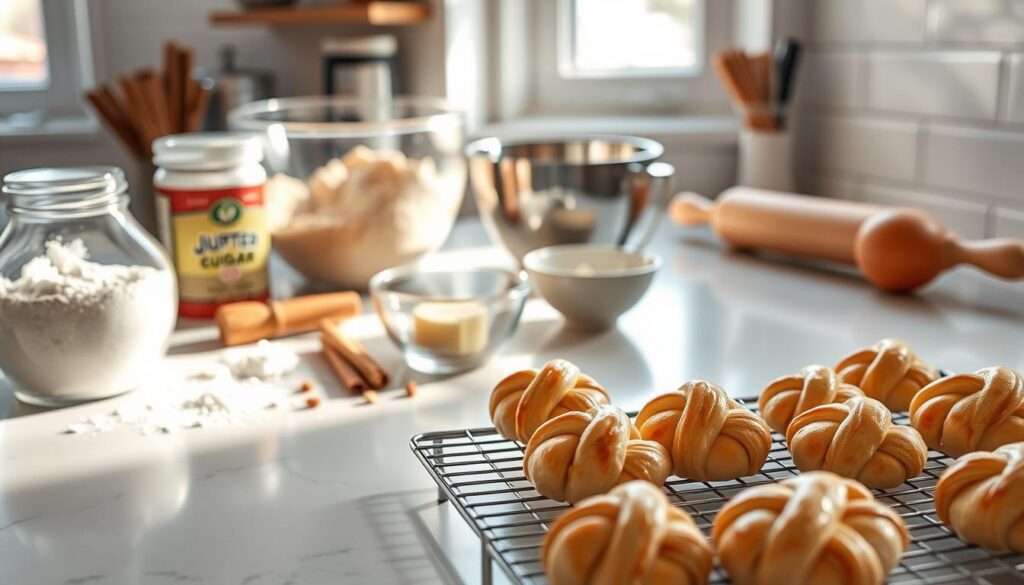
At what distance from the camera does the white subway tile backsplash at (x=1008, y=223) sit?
4.35 feet

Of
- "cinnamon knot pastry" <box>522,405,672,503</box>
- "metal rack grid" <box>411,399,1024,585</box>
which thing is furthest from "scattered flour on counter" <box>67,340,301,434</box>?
"cinnamon knot pastry" <box>522,405,672,503</box>

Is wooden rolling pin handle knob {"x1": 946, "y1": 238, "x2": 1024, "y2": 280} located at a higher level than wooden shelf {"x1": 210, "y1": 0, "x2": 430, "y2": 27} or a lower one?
lower

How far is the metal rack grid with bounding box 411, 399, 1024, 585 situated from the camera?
1.87ft

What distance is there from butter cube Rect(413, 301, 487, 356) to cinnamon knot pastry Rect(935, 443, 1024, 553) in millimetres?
506

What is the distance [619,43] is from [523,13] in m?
0.20

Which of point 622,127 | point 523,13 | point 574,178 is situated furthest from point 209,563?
point 523,13

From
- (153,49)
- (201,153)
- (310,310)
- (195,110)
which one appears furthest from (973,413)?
(153,49)

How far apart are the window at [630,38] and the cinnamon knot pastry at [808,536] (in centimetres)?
156

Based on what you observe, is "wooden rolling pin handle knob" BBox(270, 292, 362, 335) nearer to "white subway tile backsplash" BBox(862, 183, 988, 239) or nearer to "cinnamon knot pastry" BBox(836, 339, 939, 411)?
"cinnamon knot pastry" BBox(836, 339, 939, 411)

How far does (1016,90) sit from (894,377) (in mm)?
686

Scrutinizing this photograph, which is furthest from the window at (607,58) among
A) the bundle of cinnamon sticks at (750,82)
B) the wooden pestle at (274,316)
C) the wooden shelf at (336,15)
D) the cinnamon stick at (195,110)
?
the wooden pestle at (274,316)

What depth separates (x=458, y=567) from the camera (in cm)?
65

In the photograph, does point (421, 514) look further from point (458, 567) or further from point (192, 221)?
point (192, 221)

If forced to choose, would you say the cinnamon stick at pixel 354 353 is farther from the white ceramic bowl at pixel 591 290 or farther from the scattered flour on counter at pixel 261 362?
the white ceramic bowl at pixel 591 290
